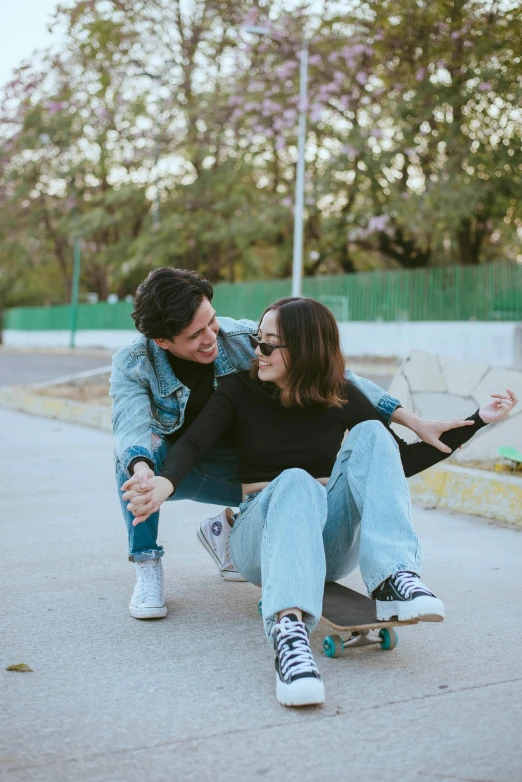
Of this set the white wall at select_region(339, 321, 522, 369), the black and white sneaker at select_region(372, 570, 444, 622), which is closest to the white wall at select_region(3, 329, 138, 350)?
the white wall at select_region(339, 321, 522, 369)

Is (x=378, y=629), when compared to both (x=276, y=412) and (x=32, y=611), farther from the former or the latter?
(x=32, y=611)

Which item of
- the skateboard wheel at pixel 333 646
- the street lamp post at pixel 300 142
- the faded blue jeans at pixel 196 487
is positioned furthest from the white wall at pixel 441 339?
the skateboard wheel at pixel 333 646

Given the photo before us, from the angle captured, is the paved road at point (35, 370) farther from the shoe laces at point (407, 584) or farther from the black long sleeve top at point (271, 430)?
the shoe laces at point (407, 584)

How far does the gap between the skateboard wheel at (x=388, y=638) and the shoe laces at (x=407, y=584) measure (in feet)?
0.85

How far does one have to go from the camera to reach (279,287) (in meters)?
27.1

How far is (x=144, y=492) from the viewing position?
316cm

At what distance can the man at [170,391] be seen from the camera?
3605 millimetres

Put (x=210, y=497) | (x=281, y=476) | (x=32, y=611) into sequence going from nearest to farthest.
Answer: (x=281, y=476) < (x=32, y=611) < (x=210, y=497)

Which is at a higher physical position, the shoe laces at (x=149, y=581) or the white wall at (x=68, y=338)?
the shoe laces at (x=149, y=581)

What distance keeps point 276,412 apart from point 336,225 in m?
21.5

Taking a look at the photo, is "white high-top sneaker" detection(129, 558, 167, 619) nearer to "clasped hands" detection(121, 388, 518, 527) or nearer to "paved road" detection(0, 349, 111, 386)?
"clasped hands" detection(121, 388, 518, 527)

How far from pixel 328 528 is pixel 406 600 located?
19.5 inches

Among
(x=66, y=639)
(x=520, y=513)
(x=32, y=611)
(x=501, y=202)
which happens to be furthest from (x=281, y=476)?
(x=501, y=202)

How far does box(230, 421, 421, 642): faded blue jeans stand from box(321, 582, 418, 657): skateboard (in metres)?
0.11
